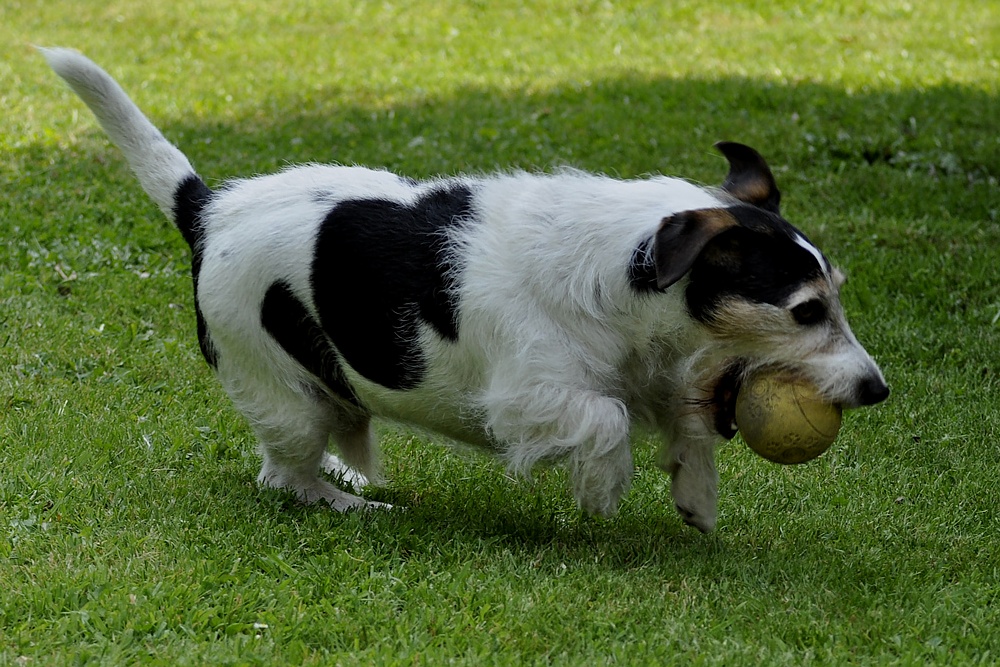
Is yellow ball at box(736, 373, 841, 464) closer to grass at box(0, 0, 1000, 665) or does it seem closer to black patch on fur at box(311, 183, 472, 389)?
grass at box(0, 0, 1000, 665)

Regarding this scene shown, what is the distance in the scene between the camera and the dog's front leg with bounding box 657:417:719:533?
14.9 feet

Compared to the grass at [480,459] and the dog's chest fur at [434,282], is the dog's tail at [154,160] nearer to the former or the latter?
the dog's chest fur at [434,282]

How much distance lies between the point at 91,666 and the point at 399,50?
35.7ft

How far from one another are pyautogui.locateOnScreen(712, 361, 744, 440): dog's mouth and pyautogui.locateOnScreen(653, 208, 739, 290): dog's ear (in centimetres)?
50

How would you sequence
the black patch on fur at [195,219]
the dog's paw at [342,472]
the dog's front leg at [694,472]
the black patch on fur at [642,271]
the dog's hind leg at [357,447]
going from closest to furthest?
the black patch on fur at [642,271], the dog's front leg at [694,472], the black patch on fur at [195,219], the dog's hind leg at [357,447], the dog's paw at [342,472]

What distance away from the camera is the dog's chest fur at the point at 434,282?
14.4ft

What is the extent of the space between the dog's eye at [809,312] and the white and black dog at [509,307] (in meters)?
0.01

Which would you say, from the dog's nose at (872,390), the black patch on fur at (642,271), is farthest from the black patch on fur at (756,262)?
the dog's nose at (872,390)

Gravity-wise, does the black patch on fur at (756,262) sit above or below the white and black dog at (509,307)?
above

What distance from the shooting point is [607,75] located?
1241cm

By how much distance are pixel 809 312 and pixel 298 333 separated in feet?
6.32

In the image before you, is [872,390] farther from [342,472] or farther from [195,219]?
[195,219]

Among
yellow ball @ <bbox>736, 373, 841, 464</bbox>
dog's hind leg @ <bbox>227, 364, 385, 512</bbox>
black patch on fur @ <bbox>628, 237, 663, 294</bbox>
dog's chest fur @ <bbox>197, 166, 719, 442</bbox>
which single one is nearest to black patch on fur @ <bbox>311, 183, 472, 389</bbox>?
dog's chest fur @ <bbox>197, 166, 719, 442</bbox>

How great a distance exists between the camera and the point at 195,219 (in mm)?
5070
